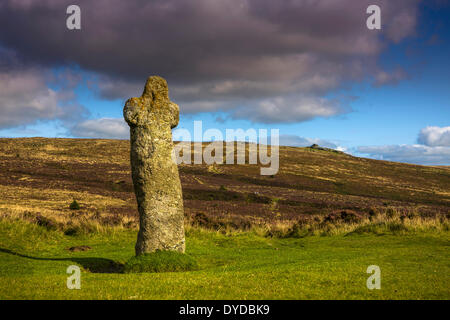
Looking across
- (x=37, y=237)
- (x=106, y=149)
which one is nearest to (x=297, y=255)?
(x=37, y=237)

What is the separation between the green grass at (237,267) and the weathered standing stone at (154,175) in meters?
1.70

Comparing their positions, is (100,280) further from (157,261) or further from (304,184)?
(304,184)

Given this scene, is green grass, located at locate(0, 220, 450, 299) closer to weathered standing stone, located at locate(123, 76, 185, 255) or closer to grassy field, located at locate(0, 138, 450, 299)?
grassy field, located at locate(0, 138, 450, 299)

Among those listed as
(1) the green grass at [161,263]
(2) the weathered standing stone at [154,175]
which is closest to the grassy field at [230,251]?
(1) the green grass at [161,263]

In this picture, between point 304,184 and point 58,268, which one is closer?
point 58,268

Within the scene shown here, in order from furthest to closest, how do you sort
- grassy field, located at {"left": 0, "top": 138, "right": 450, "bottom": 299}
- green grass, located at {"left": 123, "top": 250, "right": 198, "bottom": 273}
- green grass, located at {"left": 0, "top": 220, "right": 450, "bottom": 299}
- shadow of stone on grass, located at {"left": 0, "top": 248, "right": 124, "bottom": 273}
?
shadow of stone on grass, located at {"left": 0, "top": 248, "right": 124, "bottom": 273}, green grass, located at {"left": 123, "top": 250, "right": 198, "bottom": 273}, grassy field, located at {"left": 0, "top": 138, "right": 450, "bottom": 299}, green grass, located at {"left": 0, "top": 220, "right": 450, "bottom": 299}

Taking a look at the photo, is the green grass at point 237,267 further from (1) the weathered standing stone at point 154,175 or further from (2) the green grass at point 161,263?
(1) the weathered standing stone at point 154,175

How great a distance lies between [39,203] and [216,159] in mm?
76511

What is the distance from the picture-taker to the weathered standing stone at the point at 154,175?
14.3 m

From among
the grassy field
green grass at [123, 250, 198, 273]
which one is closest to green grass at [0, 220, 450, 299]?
the grassy field

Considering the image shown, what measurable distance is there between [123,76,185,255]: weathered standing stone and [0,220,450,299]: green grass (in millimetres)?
1703

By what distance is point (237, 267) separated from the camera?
13625mm

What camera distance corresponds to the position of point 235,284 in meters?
9.91

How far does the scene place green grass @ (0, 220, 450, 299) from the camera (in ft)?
29.5
